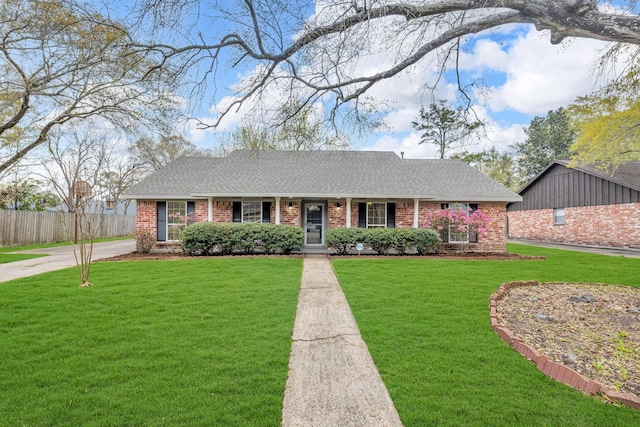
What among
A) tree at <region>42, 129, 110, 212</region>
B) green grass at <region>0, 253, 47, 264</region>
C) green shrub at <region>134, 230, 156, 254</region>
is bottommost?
green grass at <region>0, 253, 47, 264</region>

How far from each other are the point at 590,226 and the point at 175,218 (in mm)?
21629

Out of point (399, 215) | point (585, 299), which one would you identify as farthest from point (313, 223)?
point (585, 299)

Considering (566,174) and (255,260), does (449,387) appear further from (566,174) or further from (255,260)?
(566,174)

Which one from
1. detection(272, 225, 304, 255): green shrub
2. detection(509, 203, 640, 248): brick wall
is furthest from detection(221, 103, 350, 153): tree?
detection(509, 203, 640, 248): brick wall

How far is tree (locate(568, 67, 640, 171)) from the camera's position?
9109mm

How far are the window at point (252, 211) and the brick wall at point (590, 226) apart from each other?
17913 millimetres

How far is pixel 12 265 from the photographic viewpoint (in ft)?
32.3

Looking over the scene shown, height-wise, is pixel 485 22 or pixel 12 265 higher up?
pixel 485 22

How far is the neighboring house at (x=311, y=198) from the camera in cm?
1352

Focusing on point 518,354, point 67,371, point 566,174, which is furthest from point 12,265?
point 566,174

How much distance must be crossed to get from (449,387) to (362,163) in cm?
1436

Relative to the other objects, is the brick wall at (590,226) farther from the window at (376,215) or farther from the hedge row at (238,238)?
the hedge row at (238,238)

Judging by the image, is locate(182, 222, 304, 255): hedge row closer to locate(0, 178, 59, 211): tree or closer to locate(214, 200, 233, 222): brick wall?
locate(214, 200, 233, 222): brick wall

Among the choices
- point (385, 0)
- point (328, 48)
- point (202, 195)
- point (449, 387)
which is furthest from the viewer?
point (202, 195)
